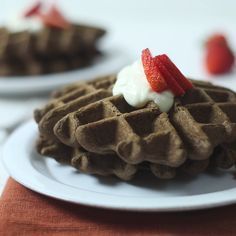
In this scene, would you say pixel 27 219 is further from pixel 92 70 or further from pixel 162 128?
pixel 92 70

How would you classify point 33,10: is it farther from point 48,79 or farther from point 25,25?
point 48,79

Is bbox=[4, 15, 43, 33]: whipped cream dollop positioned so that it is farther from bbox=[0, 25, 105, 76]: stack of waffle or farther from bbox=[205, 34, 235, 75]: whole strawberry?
bbox=[205, 34, 235, 75]: whole strawberry

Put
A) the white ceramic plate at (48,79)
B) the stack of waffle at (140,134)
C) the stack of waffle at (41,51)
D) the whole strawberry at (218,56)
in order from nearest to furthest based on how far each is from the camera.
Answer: the stack of waffle at (140,134)
the white ceramic plate at (48,79)
the stack of waffle at (41,51)
the whole strawberry at (218,56)

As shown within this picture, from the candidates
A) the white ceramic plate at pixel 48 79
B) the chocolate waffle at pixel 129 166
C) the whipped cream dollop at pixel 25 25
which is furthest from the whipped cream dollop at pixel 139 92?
the whipped cream dollop at pixel 25 25

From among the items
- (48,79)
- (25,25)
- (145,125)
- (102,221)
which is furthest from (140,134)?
(25,25)

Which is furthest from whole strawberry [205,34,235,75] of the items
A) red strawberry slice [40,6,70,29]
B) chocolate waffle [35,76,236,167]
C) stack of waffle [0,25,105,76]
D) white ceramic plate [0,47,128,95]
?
chocolate waffle [35,76,236,167]

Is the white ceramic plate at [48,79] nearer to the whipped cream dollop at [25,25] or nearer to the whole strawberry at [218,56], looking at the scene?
the whipped cream dollop at [25,25]
